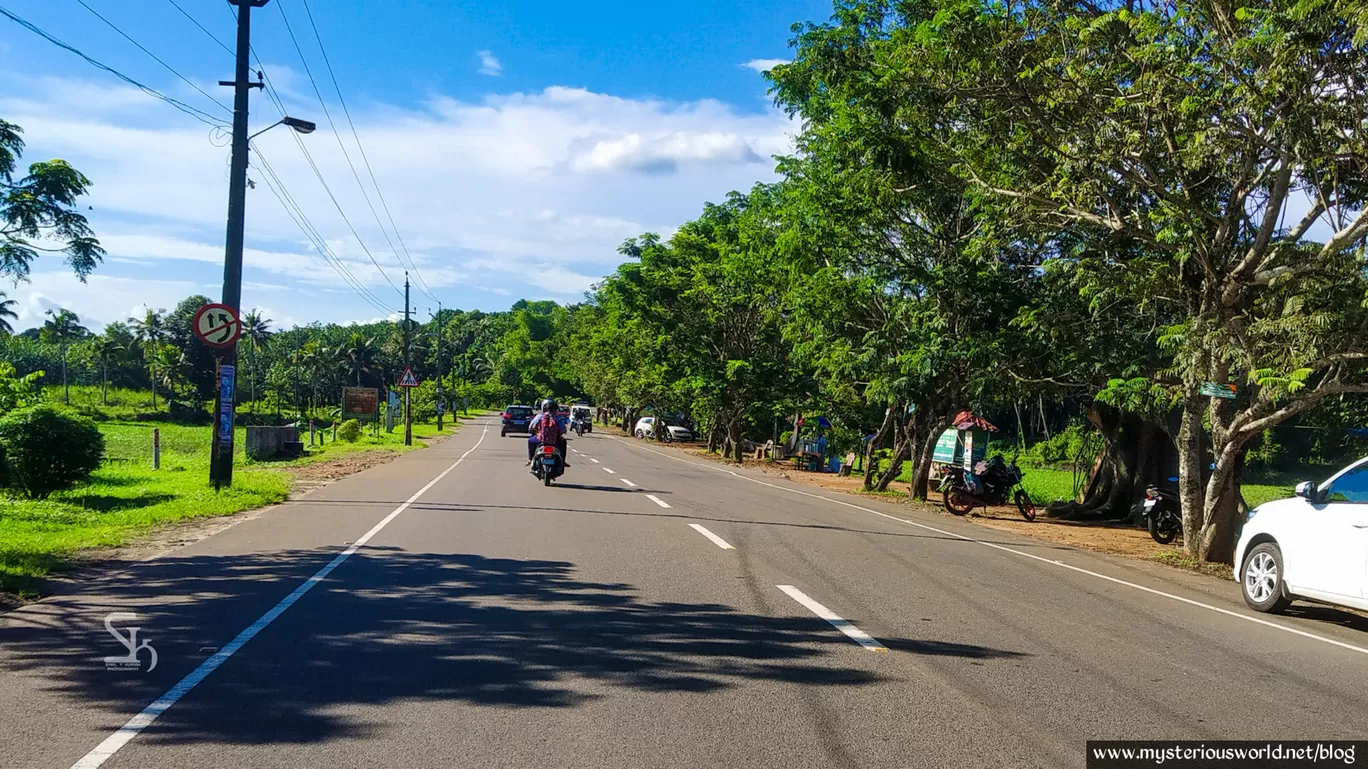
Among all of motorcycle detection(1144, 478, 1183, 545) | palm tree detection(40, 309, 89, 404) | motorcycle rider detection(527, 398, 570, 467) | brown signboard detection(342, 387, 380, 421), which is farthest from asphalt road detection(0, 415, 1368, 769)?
palm tree detection(40, 309, 89, 404)

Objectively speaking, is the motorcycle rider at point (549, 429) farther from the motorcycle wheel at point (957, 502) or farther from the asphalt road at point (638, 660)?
the asphalt road at point (638, 660)

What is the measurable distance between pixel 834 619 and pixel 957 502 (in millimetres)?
14115

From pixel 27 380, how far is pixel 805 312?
643 inches

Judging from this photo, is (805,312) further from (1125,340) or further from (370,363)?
(370,363)

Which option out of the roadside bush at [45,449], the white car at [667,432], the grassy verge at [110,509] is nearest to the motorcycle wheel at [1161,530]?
the grassy verge at [110,509]

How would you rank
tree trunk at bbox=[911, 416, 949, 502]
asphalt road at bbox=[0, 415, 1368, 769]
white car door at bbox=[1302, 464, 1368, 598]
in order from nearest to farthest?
1. asphalt road at bbox=[0, 415, 1368, 769]
2. white car door at bbox=[1302, 464, 1368, 598]
3. tree trunk at bbox=[911, 416, 949, 502]

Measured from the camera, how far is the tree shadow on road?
5.28 m

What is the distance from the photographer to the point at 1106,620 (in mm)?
8406

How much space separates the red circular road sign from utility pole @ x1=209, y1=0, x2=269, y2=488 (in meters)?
0.38

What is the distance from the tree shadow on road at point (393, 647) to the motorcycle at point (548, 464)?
10861 millimetres

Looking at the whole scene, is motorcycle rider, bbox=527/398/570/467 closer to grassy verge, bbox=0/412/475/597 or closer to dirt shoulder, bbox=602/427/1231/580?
grassy verge, bbox=0/412/475/597

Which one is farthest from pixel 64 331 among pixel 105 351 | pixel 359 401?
pixel 359 401

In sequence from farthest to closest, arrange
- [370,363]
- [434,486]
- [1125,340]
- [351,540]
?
[370,363] → [434,486] → [1125,340] → [351,540]

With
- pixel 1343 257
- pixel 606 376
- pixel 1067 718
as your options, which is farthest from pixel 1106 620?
pixel 606 376
